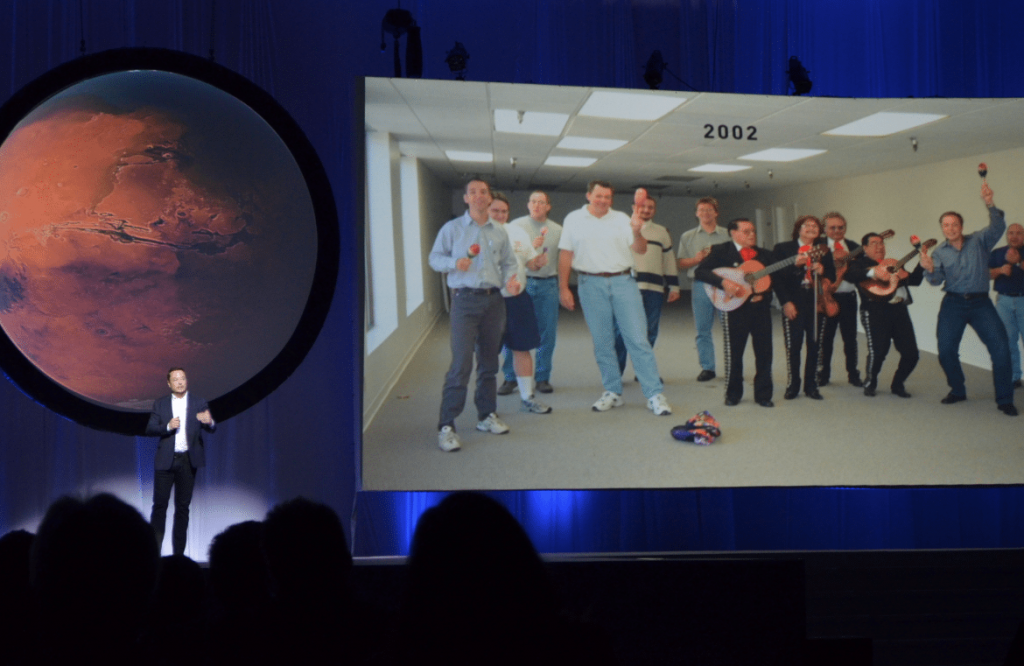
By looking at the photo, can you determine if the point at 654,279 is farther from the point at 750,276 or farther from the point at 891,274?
the point at 891,274

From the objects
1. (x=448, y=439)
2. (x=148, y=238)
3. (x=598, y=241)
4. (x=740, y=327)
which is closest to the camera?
(x=148, y=238)

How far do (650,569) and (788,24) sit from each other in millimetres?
3305

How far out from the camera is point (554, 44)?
4207 mm

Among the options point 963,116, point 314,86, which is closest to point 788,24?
point 963,116

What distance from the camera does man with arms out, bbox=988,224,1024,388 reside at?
4.55 m

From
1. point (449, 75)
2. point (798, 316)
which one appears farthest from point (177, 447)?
point (798, 316)

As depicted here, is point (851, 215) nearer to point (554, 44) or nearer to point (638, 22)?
point (638, 22)

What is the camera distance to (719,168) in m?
4.38

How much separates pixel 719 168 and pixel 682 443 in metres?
1.57

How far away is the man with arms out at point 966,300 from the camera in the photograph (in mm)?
4570

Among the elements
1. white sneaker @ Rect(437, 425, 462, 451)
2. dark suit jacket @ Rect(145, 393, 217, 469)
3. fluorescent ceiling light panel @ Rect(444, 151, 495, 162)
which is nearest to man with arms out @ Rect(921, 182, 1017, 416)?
fluorescent ceiling light panel @ Rect(444, 151, 495, 162)

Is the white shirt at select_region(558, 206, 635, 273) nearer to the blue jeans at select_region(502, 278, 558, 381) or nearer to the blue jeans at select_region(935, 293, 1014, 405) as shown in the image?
the blue jeans at select_region(502, 278, 558, 381)

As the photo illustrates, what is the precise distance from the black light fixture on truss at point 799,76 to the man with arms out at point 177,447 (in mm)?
3556

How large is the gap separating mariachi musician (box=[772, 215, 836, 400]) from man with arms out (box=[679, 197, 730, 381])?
427mm
